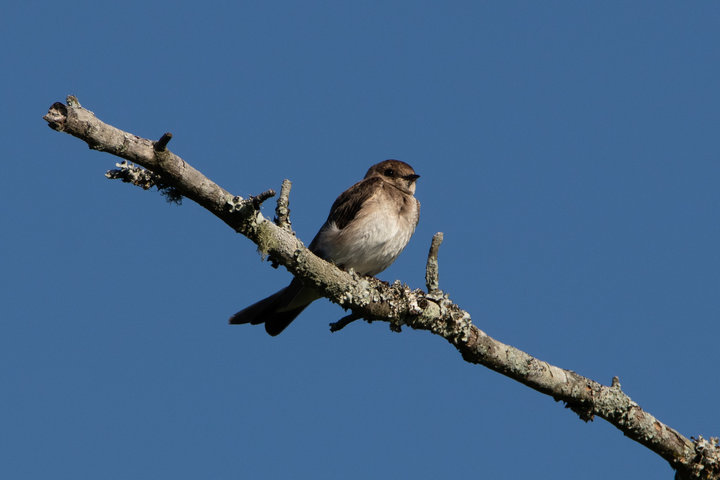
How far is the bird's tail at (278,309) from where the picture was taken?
23.2ft

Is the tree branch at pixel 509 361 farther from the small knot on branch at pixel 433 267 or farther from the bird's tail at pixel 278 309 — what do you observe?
the bird's tail at pixel 278 309

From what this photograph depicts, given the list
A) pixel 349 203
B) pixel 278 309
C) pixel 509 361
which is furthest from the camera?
pixel 349 203

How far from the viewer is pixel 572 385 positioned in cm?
561

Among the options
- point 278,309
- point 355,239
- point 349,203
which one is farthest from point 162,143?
point 349,203

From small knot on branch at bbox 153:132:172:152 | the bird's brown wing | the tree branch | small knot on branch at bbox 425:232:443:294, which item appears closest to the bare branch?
the tree branch

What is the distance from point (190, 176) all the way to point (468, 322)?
7.58 ft

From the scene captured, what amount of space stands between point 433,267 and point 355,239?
1.59m

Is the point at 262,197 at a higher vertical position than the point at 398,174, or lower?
lower

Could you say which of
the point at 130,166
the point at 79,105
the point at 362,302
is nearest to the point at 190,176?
the point at 130,166

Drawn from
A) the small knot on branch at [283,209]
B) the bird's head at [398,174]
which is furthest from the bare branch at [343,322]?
the bird's head at [398,174]

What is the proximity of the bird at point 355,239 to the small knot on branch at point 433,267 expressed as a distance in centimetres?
151

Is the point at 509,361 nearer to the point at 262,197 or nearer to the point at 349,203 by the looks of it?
the point at 262,197

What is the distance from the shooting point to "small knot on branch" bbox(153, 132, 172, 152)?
4.14m

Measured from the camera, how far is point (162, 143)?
4188mm
